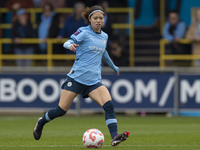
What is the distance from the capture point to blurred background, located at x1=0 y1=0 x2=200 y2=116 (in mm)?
19312

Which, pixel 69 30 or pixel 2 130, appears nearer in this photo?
pixel 2 130

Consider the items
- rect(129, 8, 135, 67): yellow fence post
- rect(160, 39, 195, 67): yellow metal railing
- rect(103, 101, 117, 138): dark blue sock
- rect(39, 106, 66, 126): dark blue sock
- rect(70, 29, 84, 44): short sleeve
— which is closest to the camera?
rect(103, 101, 117, 138): dark blue sock

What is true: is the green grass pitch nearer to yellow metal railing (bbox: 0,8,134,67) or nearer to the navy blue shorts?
the navy blue shorts

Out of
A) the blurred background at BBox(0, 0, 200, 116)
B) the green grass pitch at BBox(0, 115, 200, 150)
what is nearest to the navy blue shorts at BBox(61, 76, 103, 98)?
the green grass pitch at BBox(0, 115, 200, 150)

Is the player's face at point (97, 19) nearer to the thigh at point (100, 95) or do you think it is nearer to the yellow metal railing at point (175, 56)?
the thigh at point (100, 95)

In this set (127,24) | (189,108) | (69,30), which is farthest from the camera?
(127,24)

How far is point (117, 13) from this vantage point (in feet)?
76.4

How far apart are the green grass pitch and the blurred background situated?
0.77 meters

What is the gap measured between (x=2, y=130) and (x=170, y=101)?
6527mm

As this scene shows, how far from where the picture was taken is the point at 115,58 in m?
20.6

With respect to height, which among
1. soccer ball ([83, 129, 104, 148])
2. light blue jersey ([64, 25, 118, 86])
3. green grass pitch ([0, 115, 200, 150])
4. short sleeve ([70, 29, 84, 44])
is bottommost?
green grass pitch ([0, 115, 200, 150])

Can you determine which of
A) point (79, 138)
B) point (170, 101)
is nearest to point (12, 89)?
point (170, 101)

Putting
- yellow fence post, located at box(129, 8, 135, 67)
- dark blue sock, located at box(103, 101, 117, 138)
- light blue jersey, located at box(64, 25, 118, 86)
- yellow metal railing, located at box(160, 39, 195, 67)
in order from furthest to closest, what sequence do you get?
1. yellow fence post, located at box(129, 8, 135, 67)
2. yellow metal railing, located at box(160, 39, 195, 67)
3. light blue jersey, located at box(64, 25, 118, 86)
4. dark blue sock, located at box(103, 101, 117, 138)

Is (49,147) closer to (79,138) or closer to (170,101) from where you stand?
(79,138)
